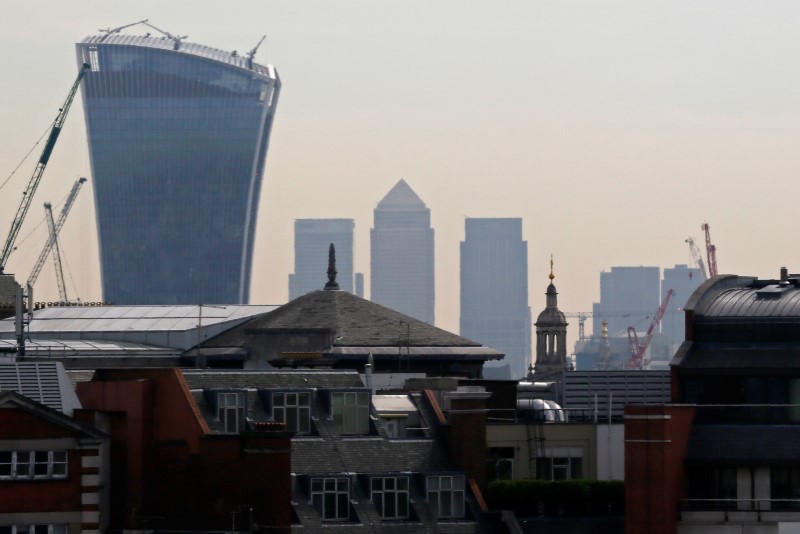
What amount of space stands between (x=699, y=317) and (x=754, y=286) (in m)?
3.03

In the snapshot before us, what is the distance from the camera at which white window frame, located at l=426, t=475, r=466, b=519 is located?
291ft

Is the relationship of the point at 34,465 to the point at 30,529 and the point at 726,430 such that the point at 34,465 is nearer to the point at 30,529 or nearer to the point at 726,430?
the point at 30,529

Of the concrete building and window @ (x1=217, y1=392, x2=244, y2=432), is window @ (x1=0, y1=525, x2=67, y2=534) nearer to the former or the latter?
window @ (x1=217, y1=392, x2=244, y2=432)

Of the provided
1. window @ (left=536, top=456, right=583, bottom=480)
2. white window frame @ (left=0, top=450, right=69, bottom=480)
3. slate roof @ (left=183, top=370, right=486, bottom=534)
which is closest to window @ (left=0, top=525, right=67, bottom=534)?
white window frame @ (left=0, top=450, right=69, bottom=480)

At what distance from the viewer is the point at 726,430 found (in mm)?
88062

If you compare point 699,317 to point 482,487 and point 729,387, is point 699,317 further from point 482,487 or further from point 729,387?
point 482,487

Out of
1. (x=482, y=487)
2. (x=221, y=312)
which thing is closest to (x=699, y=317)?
(x=482, y=487)

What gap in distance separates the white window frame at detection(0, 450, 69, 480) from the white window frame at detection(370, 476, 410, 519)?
11.3 metres

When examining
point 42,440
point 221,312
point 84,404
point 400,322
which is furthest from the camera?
point 221,312

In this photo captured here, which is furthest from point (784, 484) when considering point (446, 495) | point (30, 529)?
point (30, 529)

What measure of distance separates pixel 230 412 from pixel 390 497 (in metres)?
6.16

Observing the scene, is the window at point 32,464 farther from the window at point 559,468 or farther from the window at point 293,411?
the window at point 559,468

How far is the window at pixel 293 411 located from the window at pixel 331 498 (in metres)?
3.17

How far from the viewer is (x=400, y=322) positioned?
6004 inches
